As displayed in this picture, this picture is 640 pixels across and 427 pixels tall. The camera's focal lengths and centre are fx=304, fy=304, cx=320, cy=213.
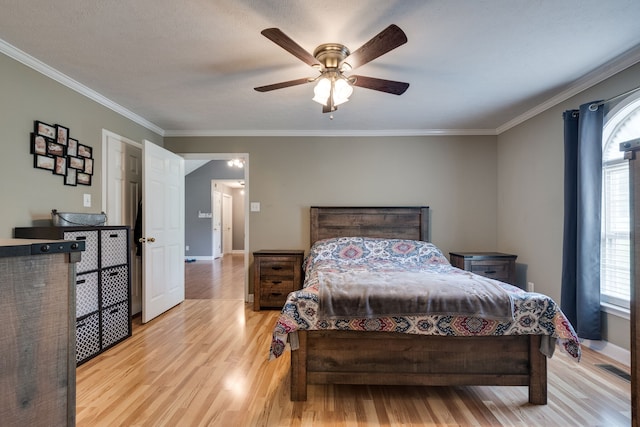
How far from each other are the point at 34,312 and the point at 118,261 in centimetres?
219

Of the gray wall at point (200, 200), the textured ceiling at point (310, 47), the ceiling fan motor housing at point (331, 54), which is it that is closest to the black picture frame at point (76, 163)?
the textured ceiling at point (310, 47)

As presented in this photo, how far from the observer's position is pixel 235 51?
211 centimetres

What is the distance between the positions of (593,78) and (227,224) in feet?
28.0

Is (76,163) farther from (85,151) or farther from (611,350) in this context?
(611,350)

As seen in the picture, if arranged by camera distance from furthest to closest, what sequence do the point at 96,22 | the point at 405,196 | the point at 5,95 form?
the point at 405,196, the point at 5,95, the point at 96,22

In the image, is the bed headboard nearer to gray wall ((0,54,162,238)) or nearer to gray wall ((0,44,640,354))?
gray wall ((0,44,640,354))

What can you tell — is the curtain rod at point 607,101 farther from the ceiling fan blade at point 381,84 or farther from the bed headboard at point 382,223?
the bed headboard at point 382,223

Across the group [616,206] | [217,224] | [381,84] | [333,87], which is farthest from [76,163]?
[217,224]

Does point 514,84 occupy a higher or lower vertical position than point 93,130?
higher

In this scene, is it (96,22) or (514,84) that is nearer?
(96,22)

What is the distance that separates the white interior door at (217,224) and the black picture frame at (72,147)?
18.0 feet

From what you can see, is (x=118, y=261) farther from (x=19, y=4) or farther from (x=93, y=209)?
(x=19, y=4)

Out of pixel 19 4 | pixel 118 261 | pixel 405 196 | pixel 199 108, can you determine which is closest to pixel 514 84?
pixel 405 196

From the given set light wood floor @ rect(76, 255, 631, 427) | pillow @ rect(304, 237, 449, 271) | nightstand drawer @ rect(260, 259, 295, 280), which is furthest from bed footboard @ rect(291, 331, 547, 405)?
nightstand drawer @ rect(260, 259, 295, 280)
